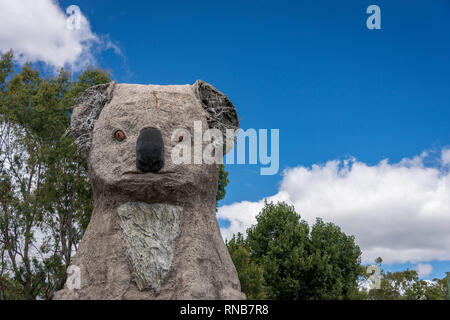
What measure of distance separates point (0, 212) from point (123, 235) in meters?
9.15

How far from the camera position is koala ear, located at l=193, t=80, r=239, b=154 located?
7.38 metres

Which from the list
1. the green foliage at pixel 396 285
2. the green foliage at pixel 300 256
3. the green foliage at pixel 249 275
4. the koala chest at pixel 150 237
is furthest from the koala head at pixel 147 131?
the green foliage at pixel 396 285

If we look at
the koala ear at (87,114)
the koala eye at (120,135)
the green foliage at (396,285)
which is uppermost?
the koala ear at (87,114)

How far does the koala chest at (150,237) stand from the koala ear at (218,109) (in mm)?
1639

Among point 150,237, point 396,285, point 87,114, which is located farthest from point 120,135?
point 396,285

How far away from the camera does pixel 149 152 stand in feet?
20.1

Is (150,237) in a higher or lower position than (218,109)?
lower

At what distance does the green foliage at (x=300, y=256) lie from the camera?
56.1 ft

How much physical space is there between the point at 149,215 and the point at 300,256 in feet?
40.1

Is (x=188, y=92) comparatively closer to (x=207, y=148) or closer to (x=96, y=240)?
(x=207, y=148)

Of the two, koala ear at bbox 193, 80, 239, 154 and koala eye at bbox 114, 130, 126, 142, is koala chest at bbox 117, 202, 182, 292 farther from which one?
koala ear at bbox 193, 80, 239, 154

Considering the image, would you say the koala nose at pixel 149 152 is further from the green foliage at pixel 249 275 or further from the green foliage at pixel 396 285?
the green foliage at pixel 396 285

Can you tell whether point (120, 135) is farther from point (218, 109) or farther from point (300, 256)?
point (300, 256)
